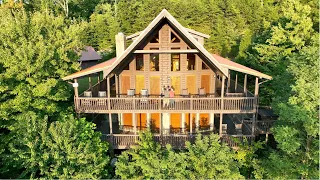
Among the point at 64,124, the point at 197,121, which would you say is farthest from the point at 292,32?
the point at 64,124

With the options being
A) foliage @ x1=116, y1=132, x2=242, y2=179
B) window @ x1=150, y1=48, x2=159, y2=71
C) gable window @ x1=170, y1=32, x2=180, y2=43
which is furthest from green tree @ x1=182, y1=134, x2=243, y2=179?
gable window @ x1=170, y1=32, x2=180, y2=43

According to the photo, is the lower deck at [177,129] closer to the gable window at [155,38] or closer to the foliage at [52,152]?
the foliage at [52,152]

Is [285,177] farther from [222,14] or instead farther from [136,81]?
[222,14]

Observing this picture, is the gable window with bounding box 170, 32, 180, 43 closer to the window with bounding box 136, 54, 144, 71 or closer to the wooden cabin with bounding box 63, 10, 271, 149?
the wooden cabin with bounding box 63, 10, 271, 149

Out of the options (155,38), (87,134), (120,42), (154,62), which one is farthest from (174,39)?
(87,134)

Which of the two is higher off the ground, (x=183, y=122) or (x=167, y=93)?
(x=167, y=93)

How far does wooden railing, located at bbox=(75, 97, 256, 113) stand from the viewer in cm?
1590

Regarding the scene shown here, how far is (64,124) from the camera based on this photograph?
1355cm

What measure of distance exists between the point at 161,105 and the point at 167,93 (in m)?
0.97

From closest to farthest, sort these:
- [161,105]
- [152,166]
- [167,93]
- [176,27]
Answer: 1. [152,166]
2. [176,27]
3. [161,105]
4. [167,93]

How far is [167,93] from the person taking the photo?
1678 centimetres

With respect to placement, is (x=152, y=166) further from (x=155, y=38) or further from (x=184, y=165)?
(x=155, y=38)

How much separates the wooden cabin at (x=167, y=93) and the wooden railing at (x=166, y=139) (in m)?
0.06

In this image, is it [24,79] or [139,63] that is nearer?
[24,79]
